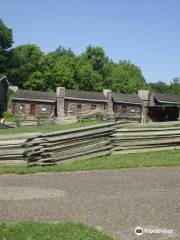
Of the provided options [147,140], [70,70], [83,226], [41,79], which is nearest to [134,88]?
[70,70]

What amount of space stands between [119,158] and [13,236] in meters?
7.85

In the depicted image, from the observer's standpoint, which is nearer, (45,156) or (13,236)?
(13,236)

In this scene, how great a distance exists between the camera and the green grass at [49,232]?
616 cm

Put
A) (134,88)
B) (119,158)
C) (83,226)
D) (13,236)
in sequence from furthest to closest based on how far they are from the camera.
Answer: (134,88) → (119,158) → (83,226) → (13,236)

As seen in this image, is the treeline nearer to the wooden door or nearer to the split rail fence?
the wooden door

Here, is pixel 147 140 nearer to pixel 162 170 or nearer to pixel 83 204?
pixel 162 170

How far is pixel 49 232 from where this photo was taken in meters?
6.39

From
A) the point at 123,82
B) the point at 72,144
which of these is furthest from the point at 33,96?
the point at 72,144

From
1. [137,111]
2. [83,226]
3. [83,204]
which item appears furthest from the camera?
[137,111]

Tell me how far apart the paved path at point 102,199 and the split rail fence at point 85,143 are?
126 centimetres

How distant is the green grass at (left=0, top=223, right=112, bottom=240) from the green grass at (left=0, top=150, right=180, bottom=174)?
16.6 ft

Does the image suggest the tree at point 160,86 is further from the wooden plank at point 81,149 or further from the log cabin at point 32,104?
the wooden plank at point 81,149

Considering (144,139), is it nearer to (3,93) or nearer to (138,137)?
(138,137)

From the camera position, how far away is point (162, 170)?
11.9 m
